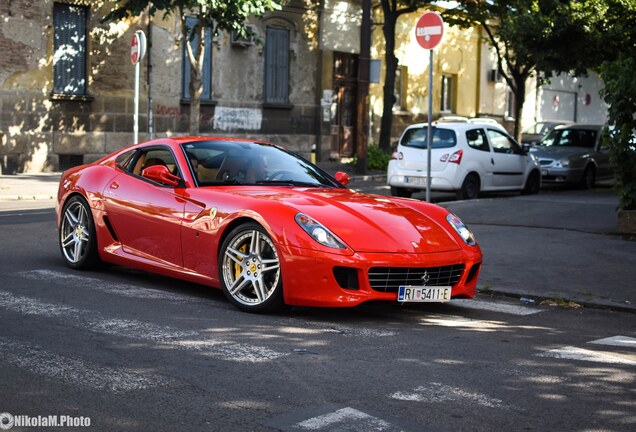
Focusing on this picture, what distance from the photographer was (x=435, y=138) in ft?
68.8

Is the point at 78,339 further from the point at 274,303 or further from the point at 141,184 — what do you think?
the point at 141,184

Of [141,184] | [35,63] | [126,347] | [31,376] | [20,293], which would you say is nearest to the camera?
[31,376]

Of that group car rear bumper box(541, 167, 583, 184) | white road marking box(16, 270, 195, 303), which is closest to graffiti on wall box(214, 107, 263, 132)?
car rear bumper box(541, 167, 583, 184)

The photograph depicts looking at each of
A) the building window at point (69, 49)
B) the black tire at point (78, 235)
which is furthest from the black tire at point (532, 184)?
the black tire at point (78, 235)

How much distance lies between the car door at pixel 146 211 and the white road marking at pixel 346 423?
3900 mm

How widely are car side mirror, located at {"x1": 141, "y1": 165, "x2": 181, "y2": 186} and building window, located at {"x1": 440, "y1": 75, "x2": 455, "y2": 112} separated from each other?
32.6 metres

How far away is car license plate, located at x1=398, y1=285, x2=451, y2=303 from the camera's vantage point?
7938mm

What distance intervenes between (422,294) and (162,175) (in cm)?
255

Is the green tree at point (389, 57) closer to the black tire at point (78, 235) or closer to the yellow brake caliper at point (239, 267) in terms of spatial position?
the black tire at point (78, 235)

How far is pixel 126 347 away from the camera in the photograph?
671cm

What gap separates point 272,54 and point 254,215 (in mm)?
24660

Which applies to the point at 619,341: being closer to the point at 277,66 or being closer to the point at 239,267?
the point at 239,267

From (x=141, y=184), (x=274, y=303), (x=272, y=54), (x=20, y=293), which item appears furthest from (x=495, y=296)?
(x=272, y=54)

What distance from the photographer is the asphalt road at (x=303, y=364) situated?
530 centimetres
